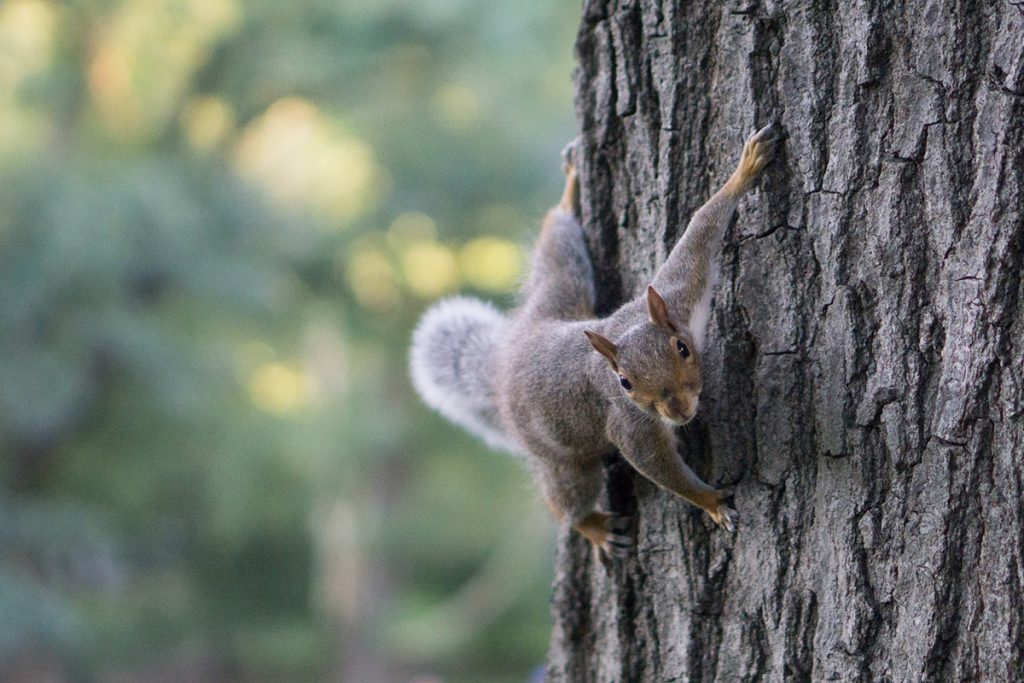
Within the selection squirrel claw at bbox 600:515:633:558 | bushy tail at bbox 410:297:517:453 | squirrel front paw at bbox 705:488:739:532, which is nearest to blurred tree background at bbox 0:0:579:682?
bushy tail at bbox 410:297:517:453

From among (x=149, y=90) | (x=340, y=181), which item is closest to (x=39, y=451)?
(x=340, y=181)

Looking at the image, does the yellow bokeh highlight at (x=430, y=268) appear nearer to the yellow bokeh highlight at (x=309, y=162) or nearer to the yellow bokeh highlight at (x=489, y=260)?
the yellow bokeh highlight at (x=489, y=260)

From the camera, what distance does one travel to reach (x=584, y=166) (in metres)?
1.93

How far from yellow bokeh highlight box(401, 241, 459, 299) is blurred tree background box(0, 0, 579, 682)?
13 mm

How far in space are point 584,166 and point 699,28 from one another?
0.35m

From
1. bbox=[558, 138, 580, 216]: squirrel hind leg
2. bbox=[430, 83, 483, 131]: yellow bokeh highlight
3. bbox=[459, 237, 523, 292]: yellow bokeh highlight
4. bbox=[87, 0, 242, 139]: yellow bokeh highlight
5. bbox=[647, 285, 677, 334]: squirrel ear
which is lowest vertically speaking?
bbox=[647, 285, 677, 334]: squirrel ear

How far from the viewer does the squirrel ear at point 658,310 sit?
5.14 feet

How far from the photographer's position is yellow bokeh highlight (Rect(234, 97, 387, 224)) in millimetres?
5918

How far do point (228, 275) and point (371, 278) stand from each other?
1221mm

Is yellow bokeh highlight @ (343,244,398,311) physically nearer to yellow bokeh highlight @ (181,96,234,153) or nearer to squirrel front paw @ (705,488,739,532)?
yellow bokeh highlight @ (181,96,234,153)

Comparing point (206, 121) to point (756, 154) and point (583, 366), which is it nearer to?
point (583, 366)

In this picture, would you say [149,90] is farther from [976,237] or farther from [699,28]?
[976,237]

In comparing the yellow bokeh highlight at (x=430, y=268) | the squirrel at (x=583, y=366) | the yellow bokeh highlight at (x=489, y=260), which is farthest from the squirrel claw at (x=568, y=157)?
the yellow bokeh highlight at (x=430, y=268)

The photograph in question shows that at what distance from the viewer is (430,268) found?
21.2 ft
